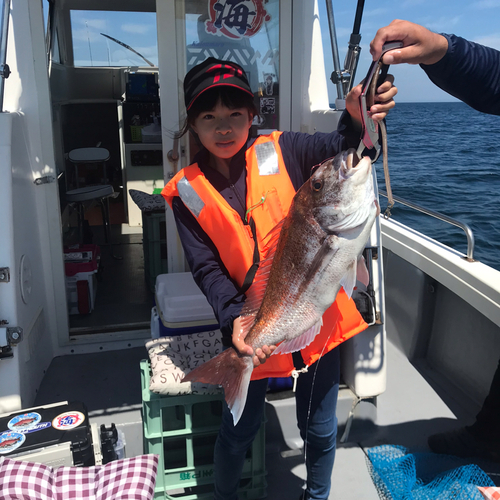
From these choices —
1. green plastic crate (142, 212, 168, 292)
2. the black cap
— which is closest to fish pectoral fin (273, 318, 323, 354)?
the black cap

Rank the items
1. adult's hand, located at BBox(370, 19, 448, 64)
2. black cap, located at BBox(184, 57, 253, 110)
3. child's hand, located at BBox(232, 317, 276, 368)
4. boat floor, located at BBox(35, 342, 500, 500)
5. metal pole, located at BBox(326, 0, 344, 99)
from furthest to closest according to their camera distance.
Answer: metal pole, located at BBox(326, 0, 344, 99) → boat floor, located at BBox(35, 342, 500, 500) → black cap, located at BBox(184, 57, 253, 110) → child's hand, located at BBox(232, 317, 276, 368) → adult's hand, located at BBox(370, 19, 448, 64)

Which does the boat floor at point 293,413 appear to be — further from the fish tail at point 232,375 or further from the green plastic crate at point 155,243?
the fish tail at point 232,375

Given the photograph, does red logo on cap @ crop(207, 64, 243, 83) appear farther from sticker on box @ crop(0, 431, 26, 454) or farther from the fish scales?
sticker on box @ crop(0, 431, 26, 454)

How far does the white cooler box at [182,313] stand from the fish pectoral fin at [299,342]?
1334 millimetres

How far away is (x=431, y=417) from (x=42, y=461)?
2.53 metres

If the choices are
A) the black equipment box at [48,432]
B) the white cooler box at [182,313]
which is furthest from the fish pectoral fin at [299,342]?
the white cooler box at [182,313]

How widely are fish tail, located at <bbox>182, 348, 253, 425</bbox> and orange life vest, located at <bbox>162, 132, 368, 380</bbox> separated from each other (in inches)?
8.1

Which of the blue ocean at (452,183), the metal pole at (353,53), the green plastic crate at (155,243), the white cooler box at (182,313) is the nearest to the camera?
the metal pole at (353,53)

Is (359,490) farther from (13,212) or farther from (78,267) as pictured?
(78,267)

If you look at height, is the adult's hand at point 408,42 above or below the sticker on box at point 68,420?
above

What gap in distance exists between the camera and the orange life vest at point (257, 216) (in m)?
1.99

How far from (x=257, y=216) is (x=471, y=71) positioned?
943mm

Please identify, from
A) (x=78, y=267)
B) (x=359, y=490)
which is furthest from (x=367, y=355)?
(x=78, y=267)

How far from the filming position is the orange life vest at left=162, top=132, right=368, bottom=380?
199 cm
